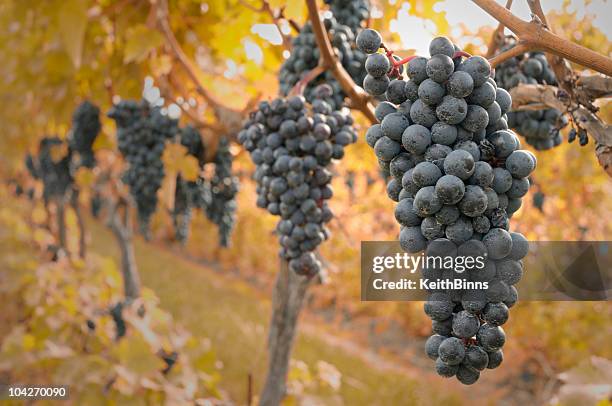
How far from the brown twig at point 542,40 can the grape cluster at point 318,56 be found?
1.97 feet

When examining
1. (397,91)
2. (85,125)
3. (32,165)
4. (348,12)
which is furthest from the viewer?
(32,165)

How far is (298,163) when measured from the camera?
1136 mm

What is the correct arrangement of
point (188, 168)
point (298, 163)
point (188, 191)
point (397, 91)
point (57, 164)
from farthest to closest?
point (57, 164)
point (188, 191)
point (188, 168)
point (298, 163)
point (397, 91)

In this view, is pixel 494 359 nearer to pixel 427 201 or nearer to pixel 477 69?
pixel 427 201

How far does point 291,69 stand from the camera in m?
1.41

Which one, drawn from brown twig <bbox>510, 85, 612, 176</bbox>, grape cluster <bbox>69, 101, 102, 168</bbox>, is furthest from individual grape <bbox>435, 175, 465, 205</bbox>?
grape cluster <bbox>69, 101, 102, 168</bbox>

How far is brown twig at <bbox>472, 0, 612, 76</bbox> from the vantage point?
2.28 ft

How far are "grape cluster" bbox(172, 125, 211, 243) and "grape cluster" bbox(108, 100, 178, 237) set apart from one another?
0.26 ft

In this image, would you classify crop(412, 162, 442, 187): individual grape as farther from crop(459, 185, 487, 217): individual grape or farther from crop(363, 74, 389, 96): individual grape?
crop(363, 74, 389, 96): individual grape

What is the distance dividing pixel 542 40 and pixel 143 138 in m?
1.50

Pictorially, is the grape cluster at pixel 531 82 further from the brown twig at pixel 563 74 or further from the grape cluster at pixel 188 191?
the grape cluster at pixel 188 191

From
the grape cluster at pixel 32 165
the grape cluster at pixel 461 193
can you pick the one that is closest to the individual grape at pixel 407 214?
the grape cluster at pixel 461 193

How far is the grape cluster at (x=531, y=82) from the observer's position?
3.85ft

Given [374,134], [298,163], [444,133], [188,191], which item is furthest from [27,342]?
[444,133]
